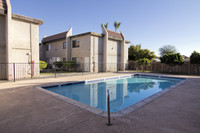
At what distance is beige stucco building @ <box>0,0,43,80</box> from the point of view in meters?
9.16

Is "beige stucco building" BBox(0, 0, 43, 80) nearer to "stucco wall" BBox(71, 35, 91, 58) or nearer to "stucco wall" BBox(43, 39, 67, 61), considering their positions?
"stucco wall" BBox(71, 35, 91, 58)

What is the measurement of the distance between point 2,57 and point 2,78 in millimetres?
1627

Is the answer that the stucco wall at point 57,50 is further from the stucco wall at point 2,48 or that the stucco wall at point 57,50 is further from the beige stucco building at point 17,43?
the stucco wall at point 2,48

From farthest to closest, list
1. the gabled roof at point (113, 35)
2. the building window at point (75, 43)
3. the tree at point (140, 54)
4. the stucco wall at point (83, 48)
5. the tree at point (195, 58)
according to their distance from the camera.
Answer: the tree at point (140, 54)
the gabled roof at point (113, 35)
the building window at point (75, 43)
the stucco wall at point (83, 48)
the tree at point (195, 58)

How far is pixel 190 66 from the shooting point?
16672mm

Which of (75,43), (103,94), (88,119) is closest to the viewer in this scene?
(88,119)

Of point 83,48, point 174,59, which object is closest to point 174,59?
point 174,59

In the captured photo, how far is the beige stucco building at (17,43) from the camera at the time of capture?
30.0ft

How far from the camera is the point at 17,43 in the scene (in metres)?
9.86

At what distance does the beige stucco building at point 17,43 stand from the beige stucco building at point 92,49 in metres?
6.82

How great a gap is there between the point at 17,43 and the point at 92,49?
889 cm

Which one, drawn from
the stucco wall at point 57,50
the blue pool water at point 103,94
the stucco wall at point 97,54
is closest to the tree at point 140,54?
the stucco wall at point 97,54

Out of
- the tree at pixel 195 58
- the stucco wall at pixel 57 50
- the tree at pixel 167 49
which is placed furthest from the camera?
the tree at pixel 167 49

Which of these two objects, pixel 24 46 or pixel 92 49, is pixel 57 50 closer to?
pixel 92 49
